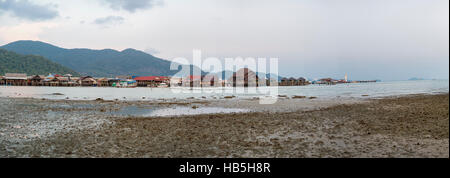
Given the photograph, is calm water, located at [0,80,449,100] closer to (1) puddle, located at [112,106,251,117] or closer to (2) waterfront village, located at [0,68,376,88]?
(1) puddle, located at [112,106,251,117]

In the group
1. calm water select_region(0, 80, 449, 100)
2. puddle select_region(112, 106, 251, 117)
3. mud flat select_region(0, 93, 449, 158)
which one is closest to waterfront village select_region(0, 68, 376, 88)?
calm water select_region(0, 80, 449, 100)

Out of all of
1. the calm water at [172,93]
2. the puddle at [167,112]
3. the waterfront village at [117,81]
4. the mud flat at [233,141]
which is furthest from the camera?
the waterfront village at [117,81]

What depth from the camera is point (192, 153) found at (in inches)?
313

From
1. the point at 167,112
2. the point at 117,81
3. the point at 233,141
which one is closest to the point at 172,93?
the point at 167,112

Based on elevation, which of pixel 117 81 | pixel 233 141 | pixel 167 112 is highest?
pixel 117 81

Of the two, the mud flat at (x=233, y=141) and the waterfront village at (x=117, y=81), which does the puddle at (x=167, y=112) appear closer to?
the mud flat at (x=233, y=141)

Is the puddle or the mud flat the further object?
the puddle

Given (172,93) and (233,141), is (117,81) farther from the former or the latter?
(233,141)

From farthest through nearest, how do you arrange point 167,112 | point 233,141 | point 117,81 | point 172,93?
point 117,81 → point 172,93 → point 167,112 → point 233,141

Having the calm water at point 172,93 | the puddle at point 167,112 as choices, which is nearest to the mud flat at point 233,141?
the puddle at point 167,112

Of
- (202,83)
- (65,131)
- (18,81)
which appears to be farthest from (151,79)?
(65,131)

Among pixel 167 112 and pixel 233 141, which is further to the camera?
pixel 167 112
